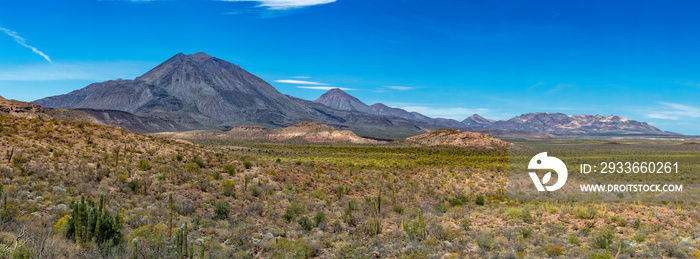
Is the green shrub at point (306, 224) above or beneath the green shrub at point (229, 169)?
beneath

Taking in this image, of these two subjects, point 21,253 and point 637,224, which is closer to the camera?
point 21,253

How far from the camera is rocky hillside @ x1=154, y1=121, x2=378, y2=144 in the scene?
119 m

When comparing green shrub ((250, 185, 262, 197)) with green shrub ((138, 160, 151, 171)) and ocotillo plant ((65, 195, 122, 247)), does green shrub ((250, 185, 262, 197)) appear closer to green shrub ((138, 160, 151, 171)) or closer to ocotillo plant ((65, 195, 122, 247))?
green shrub ((138, 160, 151, 171))

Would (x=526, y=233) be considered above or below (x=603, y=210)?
below

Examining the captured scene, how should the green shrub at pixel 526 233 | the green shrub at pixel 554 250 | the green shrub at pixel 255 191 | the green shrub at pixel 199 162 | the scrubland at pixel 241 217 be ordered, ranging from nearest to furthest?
the scrubland at pixel 241 217 → the green shrub at pixel 554 250 → the green shrub at pixel 526 233 → the green shrub at pixel 255 191 → the green shrub at pixel 199 162

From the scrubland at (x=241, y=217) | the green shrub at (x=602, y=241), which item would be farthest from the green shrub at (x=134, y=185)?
the green shrub at (x=602, y=241)

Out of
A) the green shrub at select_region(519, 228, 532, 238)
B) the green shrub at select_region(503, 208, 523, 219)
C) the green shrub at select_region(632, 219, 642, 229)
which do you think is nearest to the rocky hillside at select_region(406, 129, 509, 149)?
the green shrub at select_region(503, 208, 523, 219)

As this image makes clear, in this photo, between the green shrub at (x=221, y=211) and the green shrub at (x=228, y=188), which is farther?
the green shrub at (x=228, y=188)

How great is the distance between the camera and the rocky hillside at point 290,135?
390 ft

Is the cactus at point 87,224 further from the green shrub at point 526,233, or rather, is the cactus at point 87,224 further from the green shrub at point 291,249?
the green shrub at point 526,233

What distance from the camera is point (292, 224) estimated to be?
13.1 m

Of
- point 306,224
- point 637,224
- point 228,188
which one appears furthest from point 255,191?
point 637,224

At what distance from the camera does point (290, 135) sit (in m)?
131

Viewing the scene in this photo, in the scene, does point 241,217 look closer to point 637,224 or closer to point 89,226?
point 89,226
